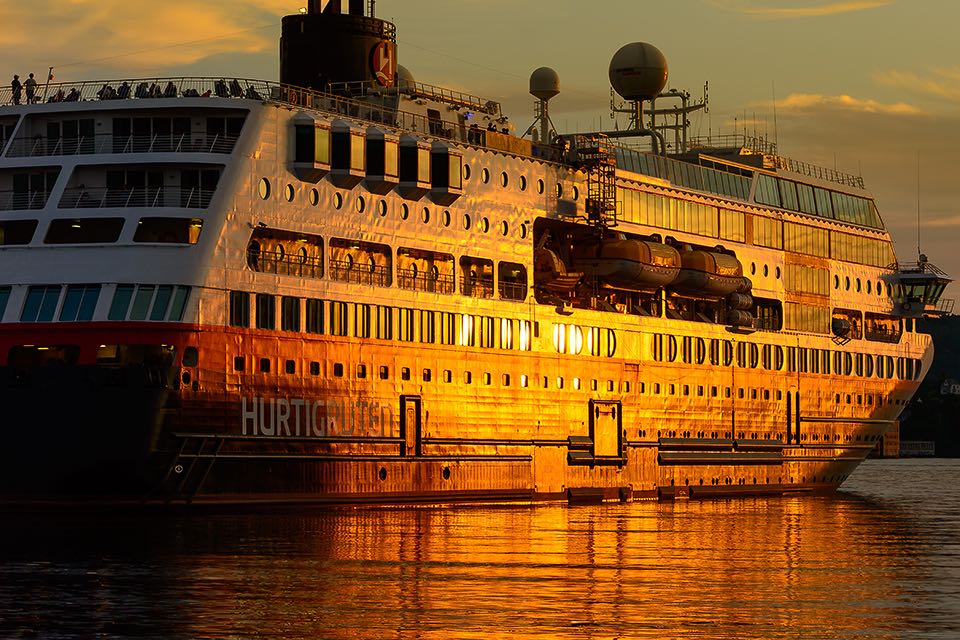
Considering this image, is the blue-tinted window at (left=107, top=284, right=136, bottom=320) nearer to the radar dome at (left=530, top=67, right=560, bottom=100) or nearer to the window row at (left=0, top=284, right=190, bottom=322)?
the window row at (left=0, top=284, right=190, bottom=322)

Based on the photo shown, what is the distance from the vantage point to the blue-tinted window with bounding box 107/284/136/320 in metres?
51.1

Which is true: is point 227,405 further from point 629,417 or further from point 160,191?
point 629,417

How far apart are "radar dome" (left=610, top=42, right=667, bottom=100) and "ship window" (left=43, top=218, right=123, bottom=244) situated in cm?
3433

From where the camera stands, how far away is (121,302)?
51312 millimetres

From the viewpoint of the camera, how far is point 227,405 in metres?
52.4

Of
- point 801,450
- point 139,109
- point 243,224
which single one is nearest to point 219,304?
point 243,224

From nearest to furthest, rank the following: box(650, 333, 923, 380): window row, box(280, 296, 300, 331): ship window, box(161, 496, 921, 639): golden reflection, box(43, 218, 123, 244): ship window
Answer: box(161, 496, 921, 639): golden reflection → box(43, 218, 123, 244): ship window → box(280, 296, 300, 331): ship window → box(650, 333, 923, 380): window row

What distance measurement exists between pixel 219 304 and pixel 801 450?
36.3 m

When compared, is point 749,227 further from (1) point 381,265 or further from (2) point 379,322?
(2) point 379,322

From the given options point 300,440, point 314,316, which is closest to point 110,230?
point 314,316

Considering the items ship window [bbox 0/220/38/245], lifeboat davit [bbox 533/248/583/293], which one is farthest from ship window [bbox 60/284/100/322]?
lifeboat davit [bbox 533/248/583/293]

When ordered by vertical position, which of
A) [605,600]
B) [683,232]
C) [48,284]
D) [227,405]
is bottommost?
[605,600]

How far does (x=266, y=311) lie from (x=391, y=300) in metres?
6.11

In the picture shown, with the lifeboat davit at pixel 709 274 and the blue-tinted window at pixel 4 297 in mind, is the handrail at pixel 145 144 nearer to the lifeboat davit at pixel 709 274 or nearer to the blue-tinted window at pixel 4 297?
the blue-tinted window at pixel 4 297
